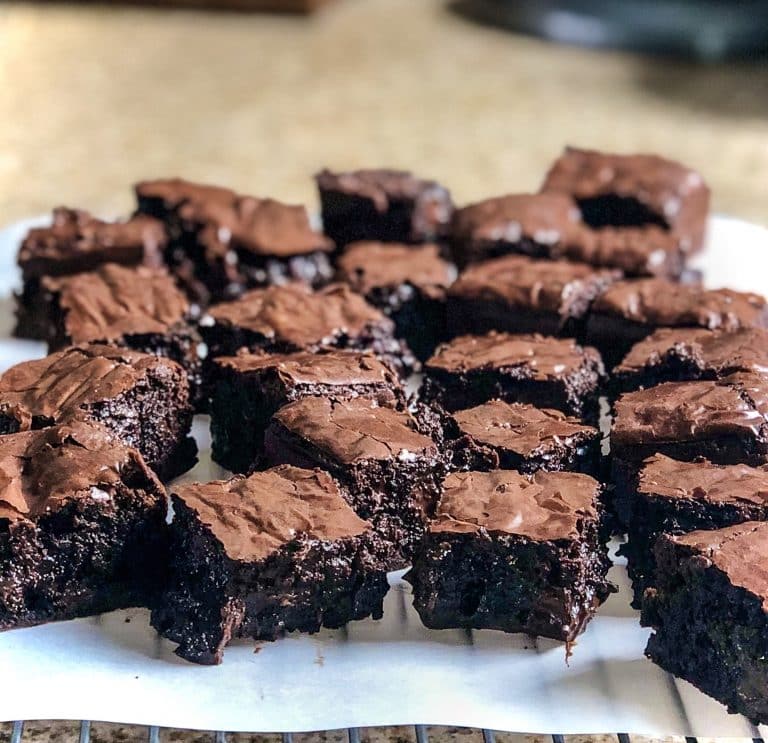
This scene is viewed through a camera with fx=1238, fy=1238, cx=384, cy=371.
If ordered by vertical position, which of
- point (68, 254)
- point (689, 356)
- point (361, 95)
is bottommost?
point (361, 95)

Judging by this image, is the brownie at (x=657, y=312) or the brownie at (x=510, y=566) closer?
the brownie at (x=510, y=566)

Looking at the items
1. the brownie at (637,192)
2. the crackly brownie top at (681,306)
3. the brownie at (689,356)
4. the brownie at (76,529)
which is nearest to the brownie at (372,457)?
the brownie at (76,529)

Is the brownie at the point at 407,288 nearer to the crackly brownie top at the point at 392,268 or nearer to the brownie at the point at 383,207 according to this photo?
the crackly brownie top at the point at 392,268

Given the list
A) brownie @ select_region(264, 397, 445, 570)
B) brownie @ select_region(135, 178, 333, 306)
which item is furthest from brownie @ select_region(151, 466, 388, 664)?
brownie @ select_region(135, 178, 333, 306)

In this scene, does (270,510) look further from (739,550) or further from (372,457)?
(739,550)

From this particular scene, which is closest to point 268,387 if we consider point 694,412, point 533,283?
point 533,283

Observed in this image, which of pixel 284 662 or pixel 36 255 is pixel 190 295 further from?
pixel 284 662

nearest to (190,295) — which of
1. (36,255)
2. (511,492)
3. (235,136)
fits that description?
(36,255)

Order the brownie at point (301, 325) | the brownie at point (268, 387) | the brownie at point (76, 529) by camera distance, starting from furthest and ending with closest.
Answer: the brownie at point (301, 325)
the brownie at point (268, 387)
the brownie at point (76, 529)
